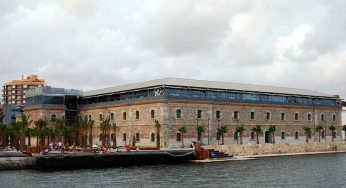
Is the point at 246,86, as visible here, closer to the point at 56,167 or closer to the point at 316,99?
the point at 316,99

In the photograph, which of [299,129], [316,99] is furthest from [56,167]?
[316,99]

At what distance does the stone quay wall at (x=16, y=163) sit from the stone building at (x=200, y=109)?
20.4m

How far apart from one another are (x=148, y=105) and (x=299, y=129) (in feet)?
94.9

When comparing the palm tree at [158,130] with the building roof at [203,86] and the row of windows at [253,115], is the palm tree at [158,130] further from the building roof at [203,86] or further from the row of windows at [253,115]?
the building roof at [203,86]

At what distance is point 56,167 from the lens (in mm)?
54219

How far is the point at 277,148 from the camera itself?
2933 inches

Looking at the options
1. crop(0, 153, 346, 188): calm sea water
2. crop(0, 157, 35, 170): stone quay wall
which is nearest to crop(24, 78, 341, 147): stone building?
crop(0, 153, 346, 188): calm sea water

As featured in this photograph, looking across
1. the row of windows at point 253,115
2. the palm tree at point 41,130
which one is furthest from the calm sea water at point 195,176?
the palm tree at point 41,130

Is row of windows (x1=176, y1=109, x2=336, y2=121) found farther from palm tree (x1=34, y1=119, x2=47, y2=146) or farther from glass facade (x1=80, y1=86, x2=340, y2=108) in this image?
palm tree (x1=34, y1=119, x2=47, y2=146)

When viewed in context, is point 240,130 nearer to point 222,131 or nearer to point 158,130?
point 222,131

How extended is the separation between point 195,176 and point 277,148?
103 ft

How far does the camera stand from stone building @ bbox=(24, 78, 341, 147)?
235ft

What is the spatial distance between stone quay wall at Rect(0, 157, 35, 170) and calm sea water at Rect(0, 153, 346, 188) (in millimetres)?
2364

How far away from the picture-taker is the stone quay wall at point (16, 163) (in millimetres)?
53625
